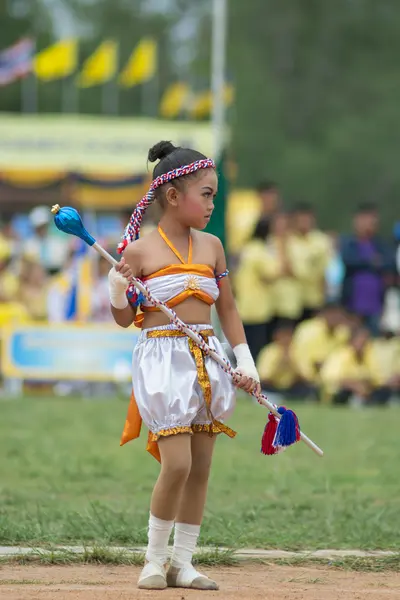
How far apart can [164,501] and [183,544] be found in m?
0.25

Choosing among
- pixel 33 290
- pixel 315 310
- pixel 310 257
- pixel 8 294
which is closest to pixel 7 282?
pixel 8 294

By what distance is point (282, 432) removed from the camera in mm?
5738

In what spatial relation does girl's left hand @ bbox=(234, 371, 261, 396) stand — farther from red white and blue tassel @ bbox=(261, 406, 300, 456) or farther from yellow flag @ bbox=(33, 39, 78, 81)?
yellow flag @ bbox=(33, 39, 78, 81)

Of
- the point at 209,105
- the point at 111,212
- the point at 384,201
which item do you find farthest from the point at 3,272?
the point at 384,201

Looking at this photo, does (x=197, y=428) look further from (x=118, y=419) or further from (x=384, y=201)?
(x=384, y=201)

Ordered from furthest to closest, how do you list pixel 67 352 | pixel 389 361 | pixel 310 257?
pixel 67 352 < pixel 389 361 < pixel 310 257

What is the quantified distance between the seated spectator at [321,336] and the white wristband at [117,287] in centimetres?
984

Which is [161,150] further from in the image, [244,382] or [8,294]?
[8,294]

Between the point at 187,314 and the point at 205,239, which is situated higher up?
the point at 205,239

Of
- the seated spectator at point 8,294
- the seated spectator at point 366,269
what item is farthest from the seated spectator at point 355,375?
the seated spectator at point 8,294

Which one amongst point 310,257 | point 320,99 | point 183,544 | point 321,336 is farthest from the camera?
point 320,99

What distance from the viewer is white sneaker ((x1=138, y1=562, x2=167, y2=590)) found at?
554cm

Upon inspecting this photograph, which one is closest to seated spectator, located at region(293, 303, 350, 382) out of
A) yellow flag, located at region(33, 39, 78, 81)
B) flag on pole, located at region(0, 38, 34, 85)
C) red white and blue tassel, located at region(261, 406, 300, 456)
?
red white and blue tassel, located at region(261, 406, 300, 456)

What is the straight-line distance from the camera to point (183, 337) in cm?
568
